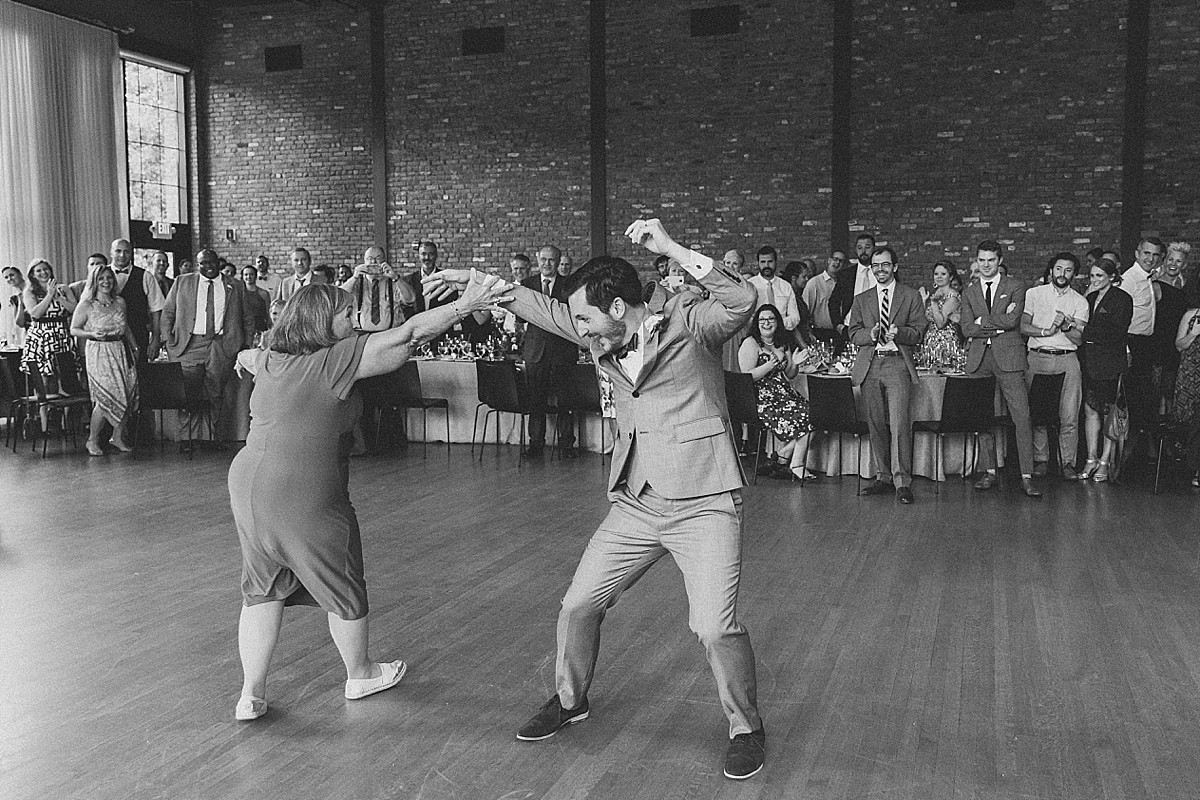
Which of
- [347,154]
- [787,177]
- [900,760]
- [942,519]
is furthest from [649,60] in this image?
[900,760]

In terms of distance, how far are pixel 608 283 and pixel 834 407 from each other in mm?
5023

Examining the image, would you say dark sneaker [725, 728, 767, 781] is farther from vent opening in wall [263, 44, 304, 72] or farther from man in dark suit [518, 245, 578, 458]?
vent opening in wall [263, 44, 304, 72]

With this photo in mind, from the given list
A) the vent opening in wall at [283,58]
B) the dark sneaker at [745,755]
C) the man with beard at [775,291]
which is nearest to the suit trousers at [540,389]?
the man with beard at [775,291]

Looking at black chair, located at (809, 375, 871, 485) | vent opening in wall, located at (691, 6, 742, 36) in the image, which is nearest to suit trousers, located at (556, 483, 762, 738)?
black chair, located at (809, 375, 871, 485)

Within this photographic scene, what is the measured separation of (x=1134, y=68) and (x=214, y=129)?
11.4 meters

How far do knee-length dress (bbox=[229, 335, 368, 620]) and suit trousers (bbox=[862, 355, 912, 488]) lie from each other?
4.90 metres

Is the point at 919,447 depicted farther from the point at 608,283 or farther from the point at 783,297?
the point at 608,283

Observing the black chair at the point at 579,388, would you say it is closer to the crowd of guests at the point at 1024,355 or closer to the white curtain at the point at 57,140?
the crowd of guests at the point at 1024,355

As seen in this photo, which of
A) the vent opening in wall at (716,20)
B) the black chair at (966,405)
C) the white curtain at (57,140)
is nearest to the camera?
the black chair at (966,405)

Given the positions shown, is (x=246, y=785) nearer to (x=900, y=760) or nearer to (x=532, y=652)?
(x=532, y=652)

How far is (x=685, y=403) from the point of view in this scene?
3150mm

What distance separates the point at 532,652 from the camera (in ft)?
13.9

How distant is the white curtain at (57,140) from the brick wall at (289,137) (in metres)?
1.54

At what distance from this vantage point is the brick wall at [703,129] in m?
12.2
